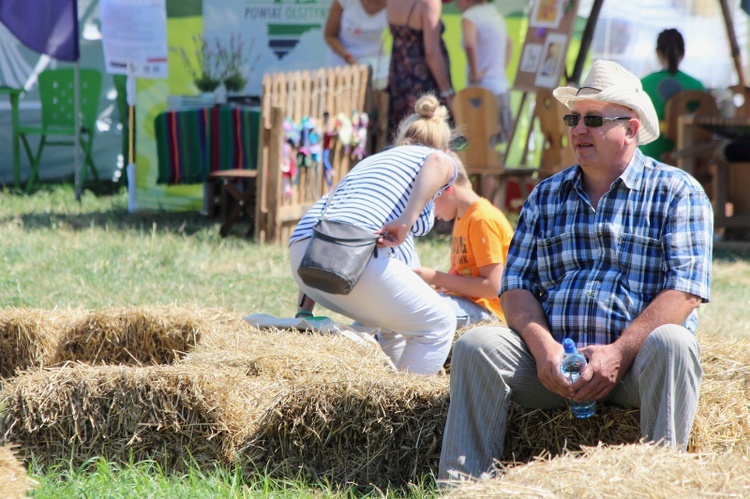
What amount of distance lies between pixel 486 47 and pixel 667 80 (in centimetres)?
171

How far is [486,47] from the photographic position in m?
9.76

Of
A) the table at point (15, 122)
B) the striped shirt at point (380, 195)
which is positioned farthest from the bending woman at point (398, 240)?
the table at point (15, 122)

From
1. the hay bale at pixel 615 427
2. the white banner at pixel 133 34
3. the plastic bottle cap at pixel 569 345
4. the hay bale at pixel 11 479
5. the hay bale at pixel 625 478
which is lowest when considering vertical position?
the hay bale at pixel 11 479

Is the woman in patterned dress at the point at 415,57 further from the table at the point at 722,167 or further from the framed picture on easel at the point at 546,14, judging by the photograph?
the table at the point at 722,167

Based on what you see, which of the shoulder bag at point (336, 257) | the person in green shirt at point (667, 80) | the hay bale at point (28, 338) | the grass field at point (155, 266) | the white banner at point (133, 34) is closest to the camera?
the shoulder bag at point (336, 257)

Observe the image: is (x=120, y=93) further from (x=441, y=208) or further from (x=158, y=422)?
(x=158, y=422)

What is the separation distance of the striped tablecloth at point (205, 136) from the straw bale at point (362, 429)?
6035 millimetres

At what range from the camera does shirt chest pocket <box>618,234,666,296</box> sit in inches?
128

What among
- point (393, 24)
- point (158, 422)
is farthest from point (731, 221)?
point (158, 422)

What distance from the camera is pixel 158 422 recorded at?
11.6ft

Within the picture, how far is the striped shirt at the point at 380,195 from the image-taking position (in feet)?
14.0

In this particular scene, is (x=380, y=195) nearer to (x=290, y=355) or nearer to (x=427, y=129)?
(x=427, y=129)

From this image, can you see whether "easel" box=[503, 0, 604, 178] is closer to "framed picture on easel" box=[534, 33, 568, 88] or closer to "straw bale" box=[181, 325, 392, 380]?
"framed picture on easel" box=[534, 33, 568, 88]

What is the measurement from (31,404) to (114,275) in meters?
3.17
